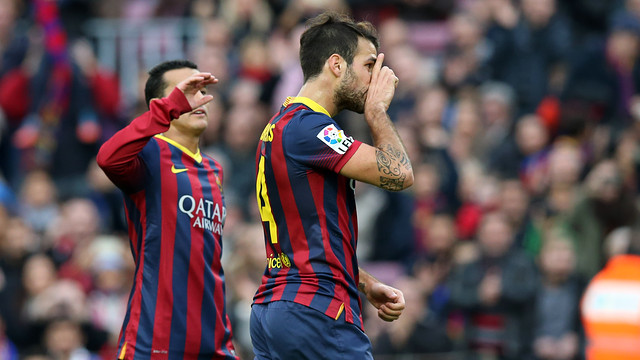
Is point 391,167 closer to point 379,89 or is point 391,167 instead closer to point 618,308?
point 379,89

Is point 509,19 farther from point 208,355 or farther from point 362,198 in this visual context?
point 208,355

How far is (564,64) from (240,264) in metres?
5.47

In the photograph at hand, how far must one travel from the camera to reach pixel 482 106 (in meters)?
13.5

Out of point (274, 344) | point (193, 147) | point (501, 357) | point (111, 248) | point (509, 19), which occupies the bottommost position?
point (501, 357)

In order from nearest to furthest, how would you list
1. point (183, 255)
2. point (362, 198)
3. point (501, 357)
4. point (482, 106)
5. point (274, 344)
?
point (274, 344) → point (183, 255) → point (501, 357) → point (362, 198) → point (482, 106)

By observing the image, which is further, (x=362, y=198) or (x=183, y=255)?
(x=362, y=198)

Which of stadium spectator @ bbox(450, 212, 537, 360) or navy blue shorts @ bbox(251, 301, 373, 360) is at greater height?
navy blue shorts @ bbox(251, 301, 373, 360)

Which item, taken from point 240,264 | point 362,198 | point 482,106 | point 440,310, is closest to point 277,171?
point 240,264

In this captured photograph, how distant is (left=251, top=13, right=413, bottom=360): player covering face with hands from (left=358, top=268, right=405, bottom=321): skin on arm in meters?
0.21

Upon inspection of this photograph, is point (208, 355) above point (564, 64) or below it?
below

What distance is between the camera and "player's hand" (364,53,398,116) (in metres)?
5.61

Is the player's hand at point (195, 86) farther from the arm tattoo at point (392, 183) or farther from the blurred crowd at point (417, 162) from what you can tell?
the blurred crowd at point (417, 162)

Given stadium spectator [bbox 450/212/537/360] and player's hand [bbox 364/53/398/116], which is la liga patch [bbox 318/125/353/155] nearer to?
player's hand [bbox 364/53/398/116]

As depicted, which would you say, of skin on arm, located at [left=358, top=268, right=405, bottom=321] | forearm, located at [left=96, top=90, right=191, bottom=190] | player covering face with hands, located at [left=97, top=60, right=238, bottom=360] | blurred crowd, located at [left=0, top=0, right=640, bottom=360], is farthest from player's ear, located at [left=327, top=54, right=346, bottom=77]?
blurred crowd, located at [left=0, top=0, right=640, bottom=360]
